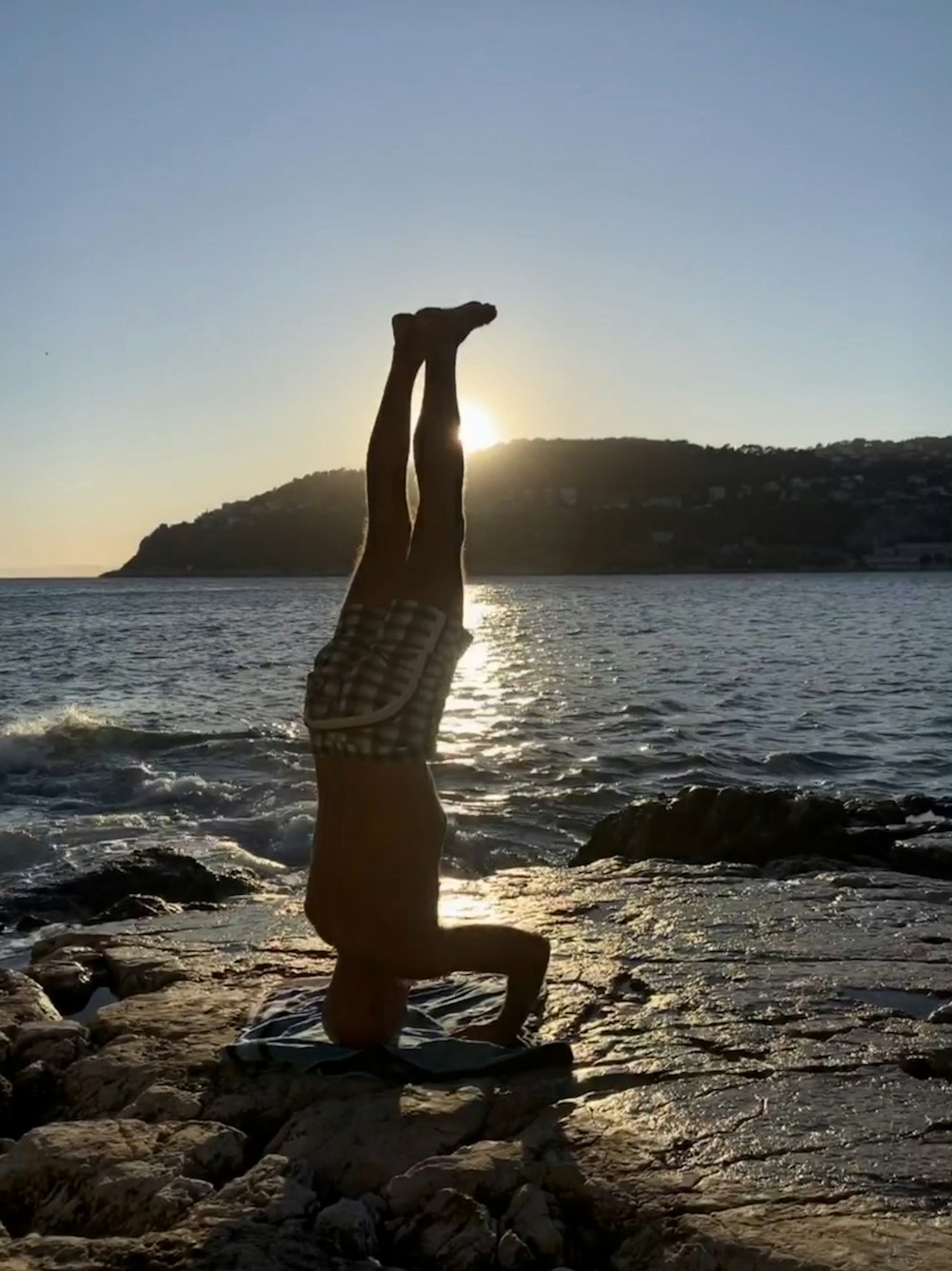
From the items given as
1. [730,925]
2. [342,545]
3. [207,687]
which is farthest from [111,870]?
[342,545]

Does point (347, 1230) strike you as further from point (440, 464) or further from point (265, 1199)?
point (440, 464)

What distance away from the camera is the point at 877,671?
28047 mm

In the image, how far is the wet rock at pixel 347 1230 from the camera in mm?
3541

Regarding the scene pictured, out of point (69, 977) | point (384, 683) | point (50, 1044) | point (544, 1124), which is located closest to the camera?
point (544, 1124)

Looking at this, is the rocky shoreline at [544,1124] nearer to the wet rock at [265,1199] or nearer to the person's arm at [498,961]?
the wet rock at [265,1199]

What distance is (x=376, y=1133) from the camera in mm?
4137

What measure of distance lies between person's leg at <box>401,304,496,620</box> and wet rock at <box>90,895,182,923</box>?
4.18 meters

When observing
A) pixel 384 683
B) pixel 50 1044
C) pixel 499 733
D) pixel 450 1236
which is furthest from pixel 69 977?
pixel 499 733

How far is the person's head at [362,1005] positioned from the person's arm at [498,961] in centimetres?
16

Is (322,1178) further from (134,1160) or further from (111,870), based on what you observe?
(111,870)

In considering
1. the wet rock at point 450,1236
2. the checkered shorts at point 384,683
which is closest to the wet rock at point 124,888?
the checkered shorts at point 384,683

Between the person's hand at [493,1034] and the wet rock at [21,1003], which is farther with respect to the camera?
the wet rock at [21,1003]

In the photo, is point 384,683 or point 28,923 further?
point 28,923

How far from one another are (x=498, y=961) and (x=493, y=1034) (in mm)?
277
